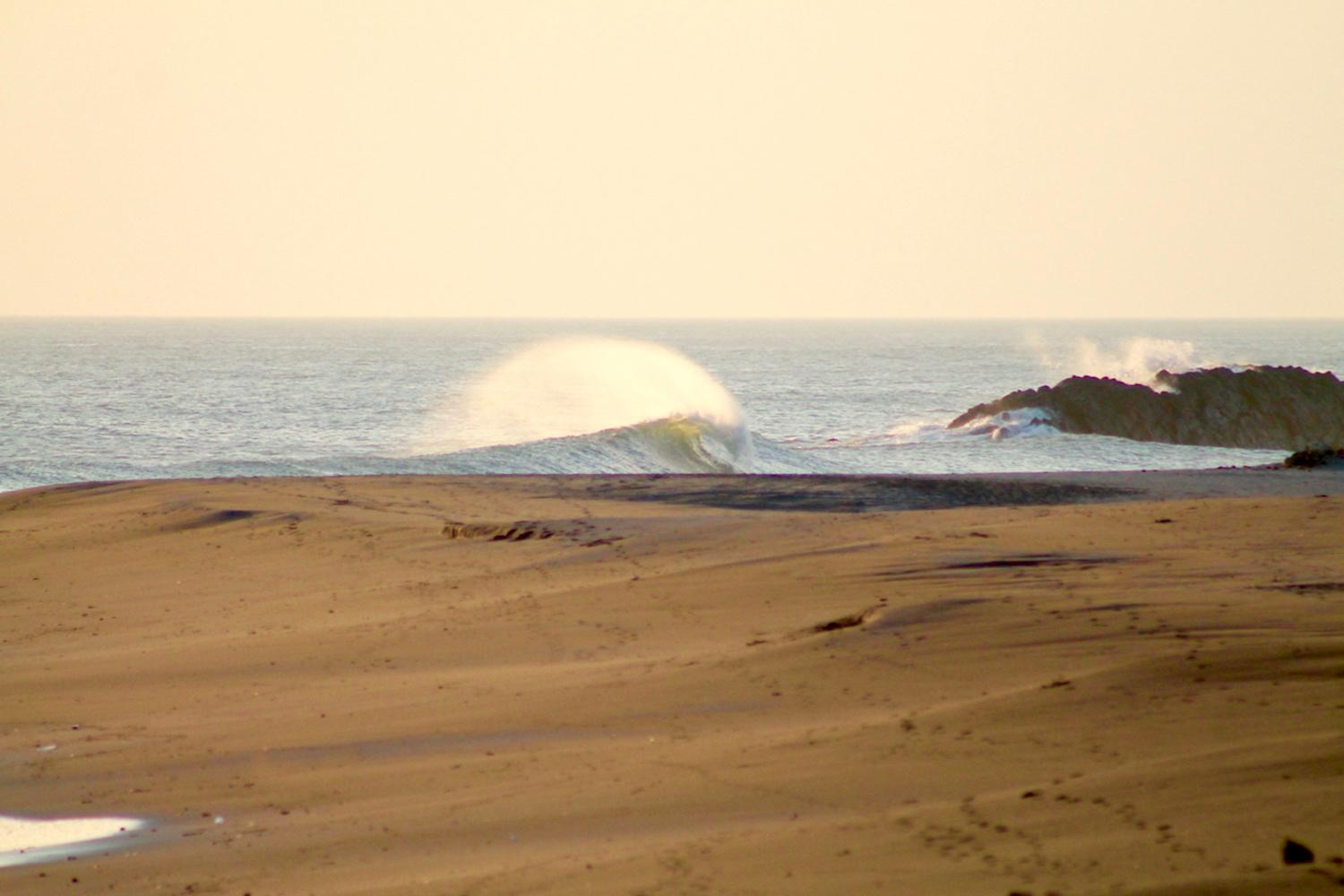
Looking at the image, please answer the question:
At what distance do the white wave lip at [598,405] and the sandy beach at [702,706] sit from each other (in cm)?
2022

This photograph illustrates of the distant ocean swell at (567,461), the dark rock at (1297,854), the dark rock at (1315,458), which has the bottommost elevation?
the distant ocean swell at (567,461)

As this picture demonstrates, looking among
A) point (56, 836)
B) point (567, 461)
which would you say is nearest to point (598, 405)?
point (567, 461)

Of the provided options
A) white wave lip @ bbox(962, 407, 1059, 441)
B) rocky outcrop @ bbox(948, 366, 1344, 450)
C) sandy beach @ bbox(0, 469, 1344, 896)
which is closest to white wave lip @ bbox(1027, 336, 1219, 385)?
rocky outcrop @ bbox(948, 366, 1344, 450)

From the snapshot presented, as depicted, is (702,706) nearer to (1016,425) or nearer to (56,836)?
(56,836)

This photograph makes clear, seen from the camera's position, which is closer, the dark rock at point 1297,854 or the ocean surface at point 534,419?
the dark rock at point 1297,854

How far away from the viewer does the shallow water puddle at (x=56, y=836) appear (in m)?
6.05

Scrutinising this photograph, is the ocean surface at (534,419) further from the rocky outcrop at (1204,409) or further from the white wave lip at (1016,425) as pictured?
the rocky outcrop at (1204,409)

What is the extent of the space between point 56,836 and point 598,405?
42674 mm

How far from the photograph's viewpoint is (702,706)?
7859mm

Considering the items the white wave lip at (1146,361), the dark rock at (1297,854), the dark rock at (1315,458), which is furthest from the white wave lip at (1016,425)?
the dark rock at (1297,854)

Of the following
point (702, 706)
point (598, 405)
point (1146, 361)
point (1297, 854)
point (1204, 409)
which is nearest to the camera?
point (1297, 854)

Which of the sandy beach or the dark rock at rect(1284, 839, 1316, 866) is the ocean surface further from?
the dark rock at rect(1284, 839, 1316, 866)

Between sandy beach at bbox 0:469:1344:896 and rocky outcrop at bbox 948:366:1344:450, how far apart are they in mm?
26001

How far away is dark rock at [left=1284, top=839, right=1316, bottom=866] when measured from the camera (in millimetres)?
4734
